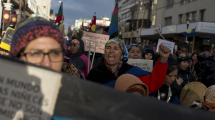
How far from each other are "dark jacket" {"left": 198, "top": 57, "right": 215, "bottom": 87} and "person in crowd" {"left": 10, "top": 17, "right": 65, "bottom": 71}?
5668 mm

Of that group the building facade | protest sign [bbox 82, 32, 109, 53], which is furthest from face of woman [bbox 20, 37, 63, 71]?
the building facade

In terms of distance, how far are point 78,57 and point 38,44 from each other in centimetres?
414

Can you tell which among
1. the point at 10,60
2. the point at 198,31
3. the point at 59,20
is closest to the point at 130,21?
the point at 198,31

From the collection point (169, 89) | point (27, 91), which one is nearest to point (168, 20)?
point (169, 89)

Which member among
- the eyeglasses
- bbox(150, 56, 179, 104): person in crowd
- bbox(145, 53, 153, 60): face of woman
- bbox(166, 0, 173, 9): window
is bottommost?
bbox(150, 56, 179, 104): person in crowd

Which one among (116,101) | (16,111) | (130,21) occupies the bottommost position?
(16,111)

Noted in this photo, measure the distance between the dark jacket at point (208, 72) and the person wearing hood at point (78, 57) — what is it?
3469 millimetres

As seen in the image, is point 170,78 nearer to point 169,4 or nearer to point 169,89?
point 169,89

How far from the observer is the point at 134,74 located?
325 centimetres

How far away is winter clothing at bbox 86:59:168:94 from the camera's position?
113 inches

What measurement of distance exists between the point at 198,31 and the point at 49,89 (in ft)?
57.1

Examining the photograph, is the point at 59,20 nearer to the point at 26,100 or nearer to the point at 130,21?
the point at 26,100

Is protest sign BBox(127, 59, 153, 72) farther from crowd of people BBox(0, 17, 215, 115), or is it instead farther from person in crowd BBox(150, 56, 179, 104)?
person in crowd BBox(150, 56, 179, 104)

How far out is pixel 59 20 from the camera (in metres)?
12.1
